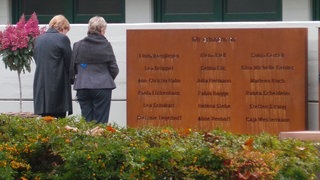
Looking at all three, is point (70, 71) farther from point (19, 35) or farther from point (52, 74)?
point (19, 35)

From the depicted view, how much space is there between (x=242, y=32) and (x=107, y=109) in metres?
2.23

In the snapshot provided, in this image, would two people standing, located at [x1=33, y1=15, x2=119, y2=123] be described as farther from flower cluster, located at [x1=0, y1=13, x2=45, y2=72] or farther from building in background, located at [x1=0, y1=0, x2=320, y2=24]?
building in background, located at [x1=0, y1=0, x2=320, y2=24]

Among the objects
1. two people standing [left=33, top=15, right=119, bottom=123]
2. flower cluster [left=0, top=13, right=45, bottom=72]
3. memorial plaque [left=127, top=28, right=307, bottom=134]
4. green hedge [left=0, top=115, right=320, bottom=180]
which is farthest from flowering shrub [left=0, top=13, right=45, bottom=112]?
green hedge [left=0, top=115, right=320, bottom=180]

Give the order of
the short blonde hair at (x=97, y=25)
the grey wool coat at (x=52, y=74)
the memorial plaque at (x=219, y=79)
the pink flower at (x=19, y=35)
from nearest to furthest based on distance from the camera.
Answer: the grey wool coat at (x=52, y=74)
the short blonde hair at (x=97, y=25)
the memorial plaque at (x=219, y=79)
the pink flower at (x=19, y=35)

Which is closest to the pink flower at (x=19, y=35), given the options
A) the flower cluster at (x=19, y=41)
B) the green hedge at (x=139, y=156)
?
the flower cluster at (x=19, y=41)

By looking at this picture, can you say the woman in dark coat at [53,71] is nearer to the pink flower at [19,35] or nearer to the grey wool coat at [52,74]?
the grey wool coat at [52,74]

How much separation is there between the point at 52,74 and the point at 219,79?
2.42 meters

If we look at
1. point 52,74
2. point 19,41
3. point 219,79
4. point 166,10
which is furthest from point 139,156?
point 166,10

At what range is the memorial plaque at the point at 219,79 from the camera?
38.4 ft

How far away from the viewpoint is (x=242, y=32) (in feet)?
38.8

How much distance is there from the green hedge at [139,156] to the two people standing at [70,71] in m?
5.21

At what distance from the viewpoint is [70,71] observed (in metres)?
10.9

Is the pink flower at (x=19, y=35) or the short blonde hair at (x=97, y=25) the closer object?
the short blonde hair at (x=97, y=25)

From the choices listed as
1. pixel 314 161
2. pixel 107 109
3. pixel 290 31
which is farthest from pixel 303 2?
pixel 314 161
